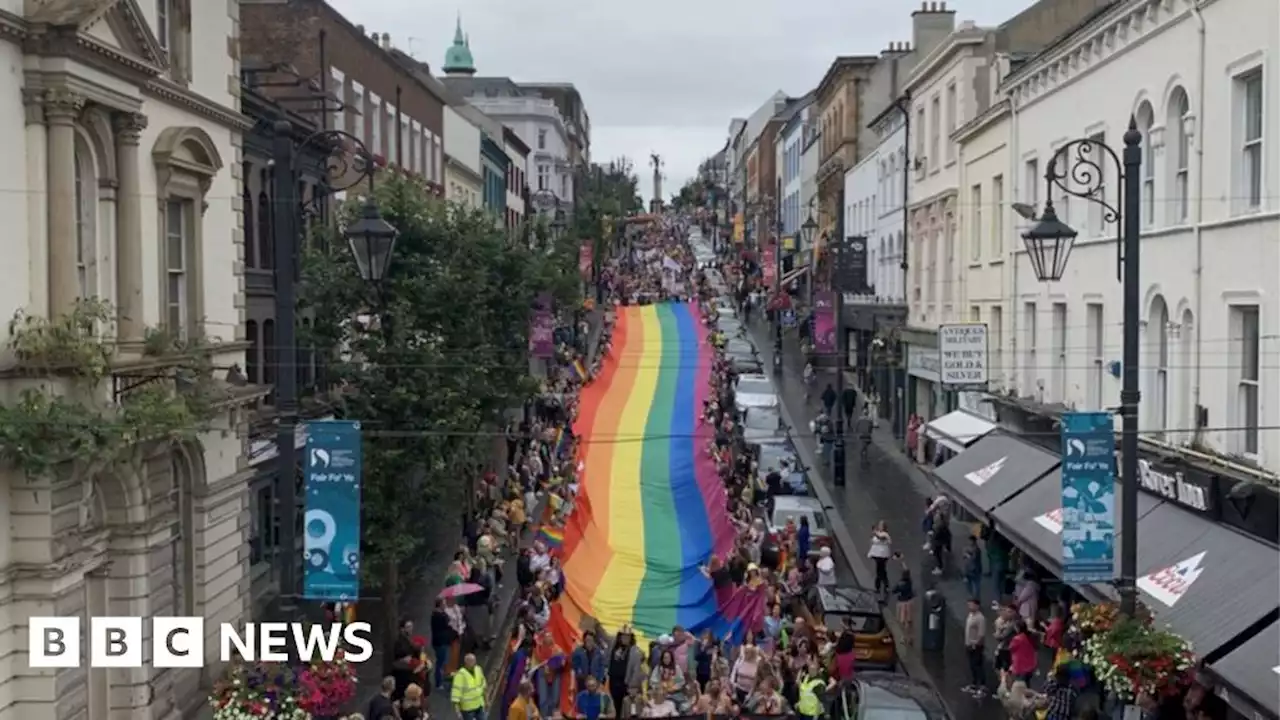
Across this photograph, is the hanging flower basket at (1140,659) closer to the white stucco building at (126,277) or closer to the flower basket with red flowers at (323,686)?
the flower basket with red flowers at (323,686)

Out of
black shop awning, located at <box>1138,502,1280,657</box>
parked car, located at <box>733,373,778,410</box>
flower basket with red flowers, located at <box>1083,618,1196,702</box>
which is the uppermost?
parked car, located at <box>733,373,778,410</box>

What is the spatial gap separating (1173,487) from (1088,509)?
3.69 m

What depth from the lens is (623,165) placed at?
170 m

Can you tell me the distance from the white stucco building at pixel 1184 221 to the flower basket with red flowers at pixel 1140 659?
10.7 feet

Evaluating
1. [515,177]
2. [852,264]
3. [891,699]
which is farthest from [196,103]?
[515,177]

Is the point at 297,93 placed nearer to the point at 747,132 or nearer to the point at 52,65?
the point at 52,65

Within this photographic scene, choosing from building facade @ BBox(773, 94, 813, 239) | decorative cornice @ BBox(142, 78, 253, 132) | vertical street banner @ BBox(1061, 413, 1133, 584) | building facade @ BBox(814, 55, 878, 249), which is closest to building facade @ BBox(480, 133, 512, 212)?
building facade @ BBox(814, 55, 878, 249)

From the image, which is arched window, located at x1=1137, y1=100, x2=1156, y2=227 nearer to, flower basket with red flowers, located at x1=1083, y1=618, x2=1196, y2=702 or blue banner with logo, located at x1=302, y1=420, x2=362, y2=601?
flower basket with red flowers, located at x1=1083, y1=618, x2=1196, y2=702

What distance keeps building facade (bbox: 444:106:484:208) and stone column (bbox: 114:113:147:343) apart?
33454mm

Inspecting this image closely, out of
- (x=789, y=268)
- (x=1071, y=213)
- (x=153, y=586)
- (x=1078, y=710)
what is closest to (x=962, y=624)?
(x=1071, y=213)

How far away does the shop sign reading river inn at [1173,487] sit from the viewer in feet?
60.1

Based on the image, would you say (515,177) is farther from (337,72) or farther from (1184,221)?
(1184,221)

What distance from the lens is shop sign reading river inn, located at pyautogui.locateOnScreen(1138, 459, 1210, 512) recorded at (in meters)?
18.3

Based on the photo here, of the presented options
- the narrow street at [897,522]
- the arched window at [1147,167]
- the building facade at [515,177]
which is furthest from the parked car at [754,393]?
the building facade at [515,177]
